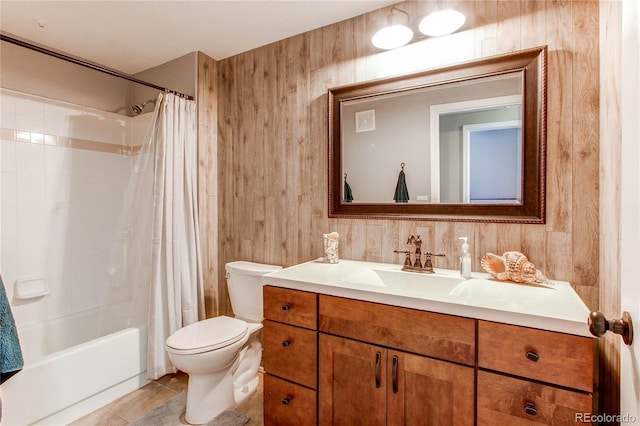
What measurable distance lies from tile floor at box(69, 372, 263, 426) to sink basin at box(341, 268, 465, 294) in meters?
1.00

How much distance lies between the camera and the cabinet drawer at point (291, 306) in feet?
4.62

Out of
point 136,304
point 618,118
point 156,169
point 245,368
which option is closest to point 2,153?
point 156,169

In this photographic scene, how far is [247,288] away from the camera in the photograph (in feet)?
6.89

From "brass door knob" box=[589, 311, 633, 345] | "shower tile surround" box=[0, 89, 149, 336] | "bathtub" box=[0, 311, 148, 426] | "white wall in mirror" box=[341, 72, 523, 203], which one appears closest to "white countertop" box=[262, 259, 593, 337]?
"brass door knob" box=[589, 311, 633, 345]

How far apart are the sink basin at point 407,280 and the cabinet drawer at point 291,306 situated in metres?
0.20

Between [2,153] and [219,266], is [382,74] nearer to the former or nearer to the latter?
[219,266]

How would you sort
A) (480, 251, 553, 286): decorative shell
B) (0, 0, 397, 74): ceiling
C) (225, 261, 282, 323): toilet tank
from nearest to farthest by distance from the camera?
1. (480, 251, 553, 286): decorative shell
2. (0, 0, 397, 74): ceiling
3. (225, 261, 282, 323): toilet tank

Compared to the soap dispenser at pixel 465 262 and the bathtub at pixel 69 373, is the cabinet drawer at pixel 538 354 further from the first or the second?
the bathtub at pixel 69 373

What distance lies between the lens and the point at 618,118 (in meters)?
1.06

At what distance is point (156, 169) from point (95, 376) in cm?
130

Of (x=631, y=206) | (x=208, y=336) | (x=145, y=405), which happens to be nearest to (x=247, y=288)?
(x=208, y=336)

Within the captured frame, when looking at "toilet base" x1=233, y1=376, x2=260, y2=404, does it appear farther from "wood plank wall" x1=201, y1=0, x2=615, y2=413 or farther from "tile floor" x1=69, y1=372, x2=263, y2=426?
"wood plank wall" x1=201, y1=0, x2=615, y2=413

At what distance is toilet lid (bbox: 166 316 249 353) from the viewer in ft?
5.31

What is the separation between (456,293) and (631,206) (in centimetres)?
73
